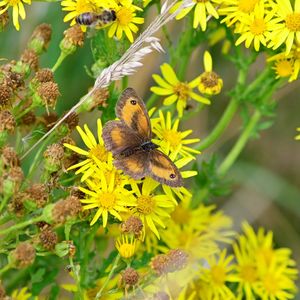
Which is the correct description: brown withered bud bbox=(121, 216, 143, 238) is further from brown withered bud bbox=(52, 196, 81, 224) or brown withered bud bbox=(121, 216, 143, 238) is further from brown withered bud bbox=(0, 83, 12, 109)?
brown withered bud bbox=(0, 83, 12, 109)

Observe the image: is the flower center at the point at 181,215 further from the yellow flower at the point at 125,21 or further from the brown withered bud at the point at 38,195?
the brown withered bud at the point at 38,195

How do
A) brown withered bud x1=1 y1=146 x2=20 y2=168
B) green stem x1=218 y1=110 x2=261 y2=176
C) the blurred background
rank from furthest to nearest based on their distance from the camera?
the blurred background
green stem x1=218 y1=110 x2=261 y2=176
brown withered bud x1=1 y1=146 x2=20 y2=168

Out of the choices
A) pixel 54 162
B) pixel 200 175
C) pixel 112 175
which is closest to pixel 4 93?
pixel 54 162

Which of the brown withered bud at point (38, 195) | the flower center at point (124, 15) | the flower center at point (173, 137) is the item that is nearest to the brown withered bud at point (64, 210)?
the brown withered bud at point (38, 195)

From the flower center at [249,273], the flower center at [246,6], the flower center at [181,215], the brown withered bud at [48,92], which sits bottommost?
the flower center at [249,273]

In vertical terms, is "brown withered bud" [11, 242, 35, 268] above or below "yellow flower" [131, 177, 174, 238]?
above

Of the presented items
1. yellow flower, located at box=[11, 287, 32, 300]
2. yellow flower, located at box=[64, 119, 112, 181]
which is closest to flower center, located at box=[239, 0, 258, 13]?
yellow flower, located at box=[64, 119, 112, 181]

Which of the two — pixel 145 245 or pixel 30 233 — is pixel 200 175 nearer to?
pixel 145 245
